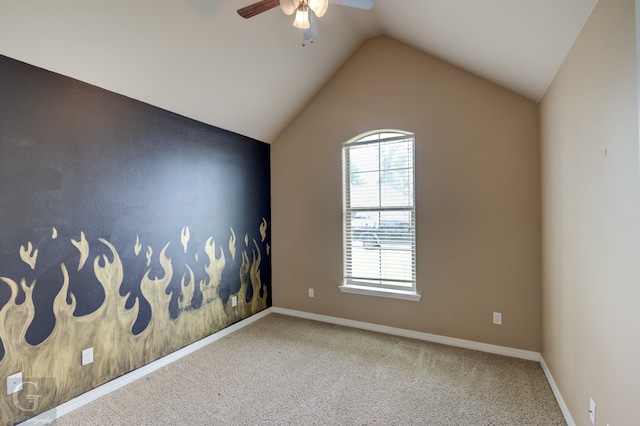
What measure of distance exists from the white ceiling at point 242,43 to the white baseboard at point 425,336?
2355mm

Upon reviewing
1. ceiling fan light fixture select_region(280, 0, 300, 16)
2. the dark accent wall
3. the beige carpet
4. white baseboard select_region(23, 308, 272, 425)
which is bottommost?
the beige carpet

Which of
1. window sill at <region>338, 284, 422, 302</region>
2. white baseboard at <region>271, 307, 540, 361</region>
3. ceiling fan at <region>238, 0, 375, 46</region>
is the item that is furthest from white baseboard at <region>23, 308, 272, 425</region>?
ceiling fan at <region>238, 0, 375, 46</region>

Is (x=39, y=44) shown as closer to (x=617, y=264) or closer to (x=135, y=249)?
(x=135, y=249)

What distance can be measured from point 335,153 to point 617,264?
9.20 ft

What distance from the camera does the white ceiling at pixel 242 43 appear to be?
1805 millimetres

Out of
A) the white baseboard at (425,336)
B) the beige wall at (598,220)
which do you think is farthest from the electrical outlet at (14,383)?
the beige wall at (598,220)

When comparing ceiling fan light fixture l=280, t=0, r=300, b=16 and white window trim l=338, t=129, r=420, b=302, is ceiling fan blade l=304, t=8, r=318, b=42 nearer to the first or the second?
ceiling fan light fixture l=280, t=0, r=300, b=16

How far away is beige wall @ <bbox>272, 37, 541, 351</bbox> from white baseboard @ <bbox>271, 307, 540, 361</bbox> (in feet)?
0.18

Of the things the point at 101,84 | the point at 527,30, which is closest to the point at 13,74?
the point at 101,84

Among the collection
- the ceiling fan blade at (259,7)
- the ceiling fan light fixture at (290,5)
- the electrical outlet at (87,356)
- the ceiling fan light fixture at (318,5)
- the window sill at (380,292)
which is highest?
the ceiling fan blade at (259,7)

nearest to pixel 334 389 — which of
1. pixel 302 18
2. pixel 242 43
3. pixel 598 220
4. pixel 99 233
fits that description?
pixel 598 220

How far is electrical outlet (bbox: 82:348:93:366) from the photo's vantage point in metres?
2.20

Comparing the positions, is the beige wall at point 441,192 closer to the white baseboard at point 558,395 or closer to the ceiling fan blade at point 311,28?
the white baseboard at point 558,395

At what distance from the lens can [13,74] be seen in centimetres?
188
